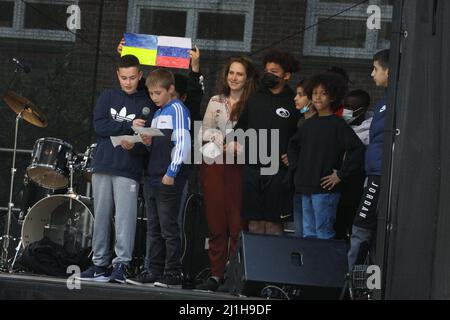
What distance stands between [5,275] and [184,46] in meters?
2.67

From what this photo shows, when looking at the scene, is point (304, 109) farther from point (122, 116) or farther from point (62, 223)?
point (62, 223)

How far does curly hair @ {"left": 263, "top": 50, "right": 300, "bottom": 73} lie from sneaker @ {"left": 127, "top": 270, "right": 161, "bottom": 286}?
179 cm

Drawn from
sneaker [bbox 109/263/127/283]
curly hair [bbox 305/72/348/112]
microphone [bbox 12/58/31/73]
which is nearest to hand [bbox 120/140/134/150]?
sneaker [bbox 109/263/127/283]

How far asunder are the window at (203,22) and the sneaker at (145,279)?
87.3 inches

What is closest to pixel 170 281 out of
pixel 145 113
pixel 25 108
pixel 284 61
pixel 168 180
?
pixel 168 180

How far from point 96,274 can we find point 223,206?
3.45ft

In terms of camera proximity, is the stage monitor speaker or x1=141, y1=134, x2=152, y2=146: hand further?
x1=141, y1=134, x2=152, y2=146: hand

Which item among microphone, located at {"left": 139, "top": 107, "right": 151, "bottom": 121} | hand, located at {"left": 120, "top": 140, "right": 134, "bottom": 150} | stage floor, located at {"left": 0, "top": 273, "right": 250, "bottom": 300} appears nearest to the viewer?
stage floor, located at {"left": 0, "top": 273, "right": 250, "bottom": 300}

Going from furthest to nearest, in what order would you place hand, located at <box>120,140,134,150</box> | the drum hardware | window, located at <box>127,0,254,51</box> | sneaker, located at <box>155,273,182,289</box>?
window, located at <box>127,0,254,51</box>, the drum hardware, hand, located at <box>120,140,134,150</box>, sneaker, located at <box>155,273,182,289</box>

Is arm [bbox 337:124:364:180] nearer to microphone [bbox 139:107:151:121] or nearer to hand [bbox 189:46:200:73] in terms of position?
hand [bbox 189:46:200:73]

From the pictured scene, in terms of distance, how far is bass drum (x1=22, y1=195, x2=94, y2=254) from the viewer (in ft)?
28.8

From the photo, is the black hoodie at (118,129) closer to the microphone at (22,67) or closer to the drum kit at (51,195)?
the drum kit at (51,195)

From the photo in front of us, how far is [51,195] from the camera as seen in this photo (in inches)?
348

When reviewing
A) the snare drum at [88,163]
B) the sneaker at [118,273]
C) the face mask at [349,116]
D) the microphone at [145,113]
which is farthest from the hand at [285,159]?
the snare drum at [88,163]
